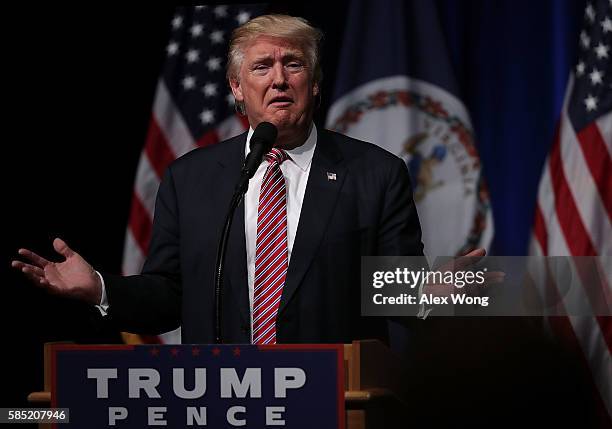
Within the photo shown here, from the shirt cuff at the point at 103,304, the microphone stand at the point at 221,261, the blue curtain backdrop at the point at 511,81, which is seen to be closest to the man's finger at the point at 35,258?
the shirt cuff at the point at 103,304

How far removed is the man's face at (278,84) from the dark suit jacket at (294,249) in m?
0.11

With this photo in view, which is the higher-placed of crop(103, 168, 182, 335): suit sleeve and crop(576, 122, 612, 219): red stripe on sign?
crop(576, 122, 612, 219): red stripe on sign

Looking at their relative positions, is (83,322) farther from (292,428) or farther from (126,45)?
(292,428)

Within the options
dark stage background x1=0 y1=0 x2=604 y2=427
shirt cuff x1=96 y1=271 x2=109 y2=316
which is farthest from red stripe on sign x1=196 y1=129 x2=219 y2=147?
shirt cuff x1=96 y1=271 x2=109 y2=316

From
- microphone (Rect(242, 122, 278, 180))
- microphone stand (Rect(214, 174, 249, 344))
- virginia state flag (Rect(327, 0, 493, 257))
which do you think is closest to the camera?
microphone stand (Rect(214, 174, 249, 344))

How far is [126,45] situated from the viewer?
13.4 feet

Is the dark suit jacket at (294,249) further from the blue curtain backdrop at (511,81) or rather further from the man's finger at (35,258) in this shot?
the blue curtain backdrop at (511,81)

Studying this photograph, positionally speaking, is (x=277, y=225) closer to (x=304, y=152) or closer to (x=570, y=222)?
(x=304, y=152)

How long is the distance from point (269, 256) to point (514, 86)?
7.19 feet

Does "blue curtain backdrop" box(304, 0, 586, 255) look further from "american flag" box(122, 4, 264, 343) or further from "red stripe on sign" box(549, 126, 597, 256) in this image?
"american flag" box(122, 4, 264, 343)

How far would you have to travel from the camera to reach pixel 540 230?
3709mm

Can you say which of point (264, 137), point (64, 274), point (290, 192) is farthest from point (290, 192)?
point (64, 274)

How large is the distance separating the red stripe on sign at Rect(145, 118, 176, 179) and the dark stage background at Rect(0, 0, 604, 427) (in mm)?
101

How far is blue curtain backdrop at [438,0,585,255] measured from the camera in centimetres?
396
